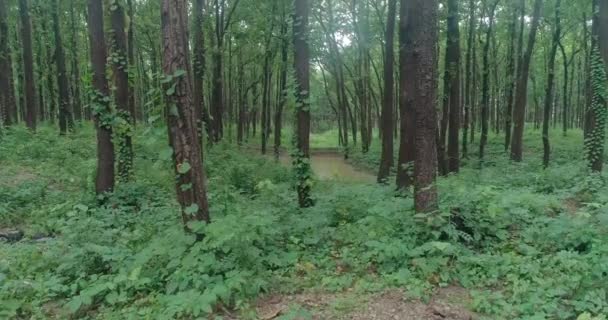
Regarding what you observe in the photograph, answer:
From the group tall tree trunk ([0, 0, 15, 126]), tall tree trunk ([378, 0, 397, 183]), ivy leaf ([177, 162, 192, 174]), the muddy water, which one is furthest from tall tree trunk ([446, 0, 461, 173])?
tall tree trunk ([0, 0, 15, 126])

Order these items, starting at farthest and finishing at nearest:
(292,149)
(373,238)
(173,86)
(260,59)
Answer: (260,59) < (292,149) < (373,238) < (173,86)

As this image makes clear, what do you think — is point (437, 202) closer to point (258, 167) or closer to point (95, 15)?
point (95, 15)

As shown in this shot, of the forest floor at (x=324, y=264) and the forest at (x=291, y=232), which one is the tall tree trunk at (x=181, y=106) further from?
the forest floor at (x=324, y=264)

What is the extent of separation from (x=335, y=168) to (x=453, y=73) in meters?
10.9

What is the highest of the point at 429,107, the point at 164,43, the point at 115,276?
the point at 164,43

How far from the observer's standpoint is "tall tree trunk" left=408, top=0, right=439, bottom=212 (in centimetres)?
580

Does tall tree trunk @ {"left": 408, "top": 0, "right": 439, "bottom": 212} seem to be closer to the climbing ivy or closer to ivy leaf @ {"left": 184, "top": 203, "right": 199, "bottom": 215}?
ivy leaf @ {"left": 184, "top": 203, "right": 199, "bottom": 215}

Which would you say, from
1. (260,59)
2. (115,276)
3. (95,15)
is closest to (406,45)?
(95,15)

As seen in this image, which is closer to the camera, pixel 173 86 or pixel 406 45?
pixel 173 86

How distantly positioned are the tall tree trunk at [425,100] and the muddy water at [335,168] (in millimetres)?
10753

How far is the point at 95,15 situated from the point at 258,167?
685 centimetres

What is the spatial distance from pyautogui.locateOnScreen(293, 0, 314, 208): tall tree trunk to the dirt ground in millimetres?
3618

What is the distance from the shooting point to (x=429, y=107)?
5.91m

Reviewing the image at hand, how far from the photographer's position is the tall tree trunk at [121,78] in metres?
9.30
